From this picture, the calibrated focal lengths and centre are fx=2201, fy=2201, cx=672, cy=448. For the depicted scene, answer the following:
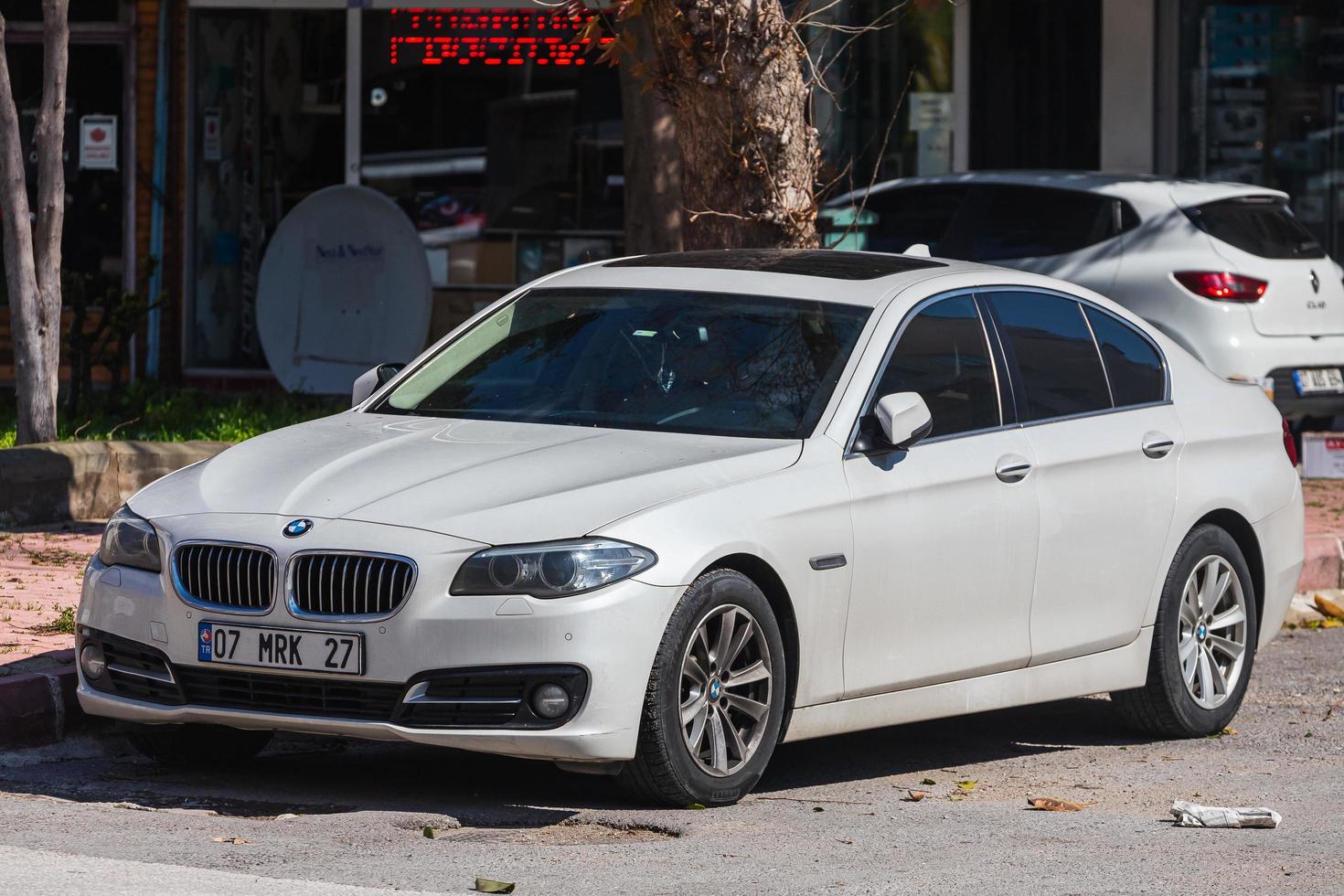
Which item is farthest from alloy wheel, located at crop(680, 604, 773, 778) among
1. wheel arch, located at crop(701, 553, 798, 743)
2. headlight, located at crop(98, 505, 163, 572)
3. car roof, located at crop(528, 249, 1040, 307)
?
headlight, located at crop(98, 505, 163, 572)

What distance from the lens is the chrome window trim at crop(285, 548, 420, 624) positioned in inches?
217

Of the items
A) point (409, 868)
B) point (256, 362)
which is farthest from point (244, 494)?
point (256, 362)

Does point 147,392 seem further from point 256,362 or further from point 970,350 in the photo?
point 970,350

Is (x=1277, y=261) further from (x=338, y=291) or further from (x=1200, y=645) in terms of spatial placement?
(x=338, y=291)

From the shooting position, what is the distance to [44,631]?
768 cm

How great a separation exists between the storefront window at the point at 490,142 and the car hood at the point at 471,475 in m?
9.93

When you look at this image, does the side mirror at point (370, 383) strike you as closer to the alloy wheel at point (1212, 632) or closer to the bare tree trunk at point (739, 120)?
the bare tree trunk at point (739, 120)

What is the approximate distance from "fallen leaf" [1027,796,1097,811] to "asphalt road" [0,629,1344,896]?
42 mm

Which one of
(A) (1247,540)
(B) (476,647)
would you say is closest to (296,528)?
(B) (476,647)

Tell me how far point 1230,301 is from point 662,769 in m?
7.61

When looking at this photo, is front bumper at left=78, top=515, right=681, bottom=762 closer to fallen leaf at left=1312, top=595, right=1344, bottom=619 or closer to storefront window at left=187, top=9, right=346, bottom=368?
fallen leaf at left=1312, top=595, right=1344, bottom=619

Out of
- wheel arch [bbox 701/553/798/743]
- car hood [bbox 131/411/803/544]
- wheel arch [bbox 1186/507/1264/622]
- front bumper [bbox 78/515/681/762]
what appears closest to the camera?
front bumper [bbox 78/515/681/762]

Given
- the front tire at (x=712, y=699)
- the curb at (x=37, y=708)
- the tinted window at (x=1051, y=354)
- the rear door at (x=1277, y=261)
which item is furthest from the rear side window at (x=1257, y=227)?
the curb at (x=37, y=708)

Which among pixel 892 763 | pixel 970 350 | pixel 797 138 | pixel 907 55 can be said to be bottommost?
pixel 892 763
